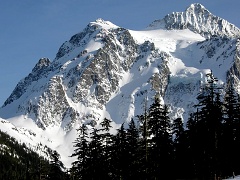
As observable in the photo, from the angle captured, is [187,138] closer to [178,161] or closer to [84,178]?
[178,161]

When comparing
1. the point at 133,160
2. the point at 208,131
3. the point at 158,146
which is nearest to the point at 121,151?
the point at 133,160

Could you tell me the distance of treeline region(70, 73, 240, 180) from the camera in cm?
4747

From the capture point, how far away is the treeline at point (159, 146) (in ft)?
156

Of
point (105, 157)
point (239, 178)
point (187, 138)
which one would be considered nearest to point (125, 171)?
point (105, 157)

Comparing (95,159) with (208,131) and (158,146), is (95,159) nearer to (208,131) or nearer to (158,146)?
(158,146)

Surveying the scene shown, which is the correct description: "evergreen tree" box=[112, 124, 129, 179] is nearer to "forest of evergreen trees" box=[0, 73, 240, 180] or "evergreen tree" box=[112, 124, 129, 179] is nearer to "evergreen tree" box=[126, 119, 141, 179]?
"forest of evergreen trees" box=[0, 73, 240, 180]

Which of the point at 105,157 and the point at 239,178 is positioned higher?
the point at 105,157

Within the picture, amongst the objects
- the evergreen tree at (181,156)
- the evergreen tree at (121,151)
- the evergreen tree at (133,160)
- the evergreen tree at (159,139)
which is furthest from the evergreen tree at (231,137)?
the evergreen tree at (121,151)

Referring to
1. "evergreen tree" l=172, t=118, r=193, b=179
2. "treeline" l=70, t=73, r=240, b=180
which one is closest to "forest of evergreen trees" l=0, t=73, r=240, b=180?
"treeline" l=70, t=73, r=240, b=180

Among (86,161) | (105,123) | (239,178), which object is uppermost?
(105,123)

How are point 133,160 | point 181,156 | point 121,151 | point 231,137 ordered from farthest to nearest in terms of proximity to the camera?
point 181,156, point 231,137, point 121,151, point 133,160

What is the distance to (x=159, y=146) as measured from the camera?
50.3 metres

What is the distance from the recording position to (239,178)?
4328 cm

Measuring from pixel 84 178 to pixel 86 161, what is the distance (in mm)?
2626
